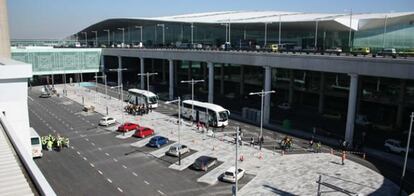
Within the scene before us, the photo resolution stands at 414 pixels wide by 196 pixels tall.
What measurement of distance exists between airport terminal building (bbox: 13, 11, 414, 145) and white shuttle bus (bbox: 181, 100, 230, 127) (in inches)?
245

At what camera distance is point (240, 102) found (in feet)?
232

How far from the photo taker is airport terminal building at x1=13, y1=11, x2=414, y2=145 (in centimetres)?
4416

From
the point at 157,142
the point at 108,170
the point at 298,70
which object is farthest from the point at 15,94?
the point at 298,70

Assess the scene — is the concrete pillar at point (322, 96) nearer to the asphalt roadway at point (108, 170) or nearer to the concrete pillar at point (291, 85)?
the concrete pillar at point (291, 85)

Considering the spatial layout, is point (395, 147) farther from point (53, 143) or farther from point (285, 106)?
point (53, 143)

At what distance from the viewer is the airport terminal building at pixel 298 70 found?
145 ft

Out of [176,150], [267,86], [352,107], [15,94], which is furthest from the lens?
[267,86]

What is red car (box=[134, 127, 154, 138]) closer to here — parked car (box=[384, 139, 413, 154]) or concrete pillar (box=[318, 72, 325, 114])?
parked car (box=[384, 139, 413, 154])

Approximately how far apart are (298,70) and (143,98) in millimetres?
29353

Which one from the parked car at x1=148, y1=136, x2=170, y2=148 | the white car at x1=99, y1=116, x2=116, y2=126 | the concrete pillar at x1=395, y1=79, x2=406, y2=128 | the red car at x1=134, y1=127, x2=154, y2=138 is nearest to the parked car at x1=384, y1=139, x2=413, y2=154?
the concrete pillar at x1=395, y1=79, x2=406, y2=128

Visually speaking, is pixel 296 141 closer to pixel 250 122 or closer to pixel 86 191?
pixel 250 122

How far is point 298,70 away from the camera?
66750mm

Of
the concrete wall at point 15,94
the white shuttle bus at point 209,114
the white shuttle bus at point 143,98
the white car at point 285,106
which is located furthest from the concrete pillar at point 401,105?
the concrete wall at point 15,94

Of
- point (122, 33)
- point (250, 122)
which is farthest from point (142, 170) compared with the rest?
point (122, 33)
